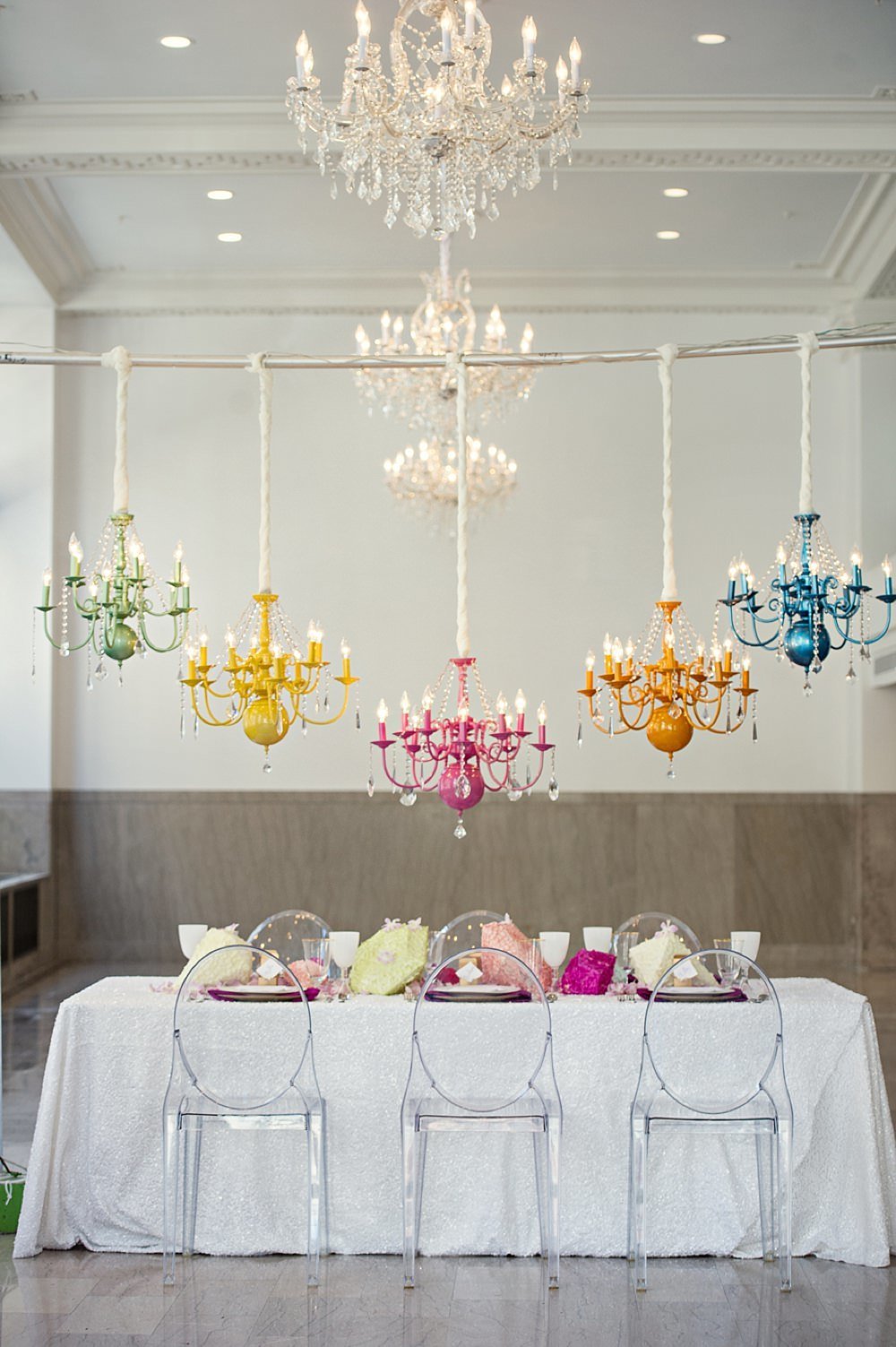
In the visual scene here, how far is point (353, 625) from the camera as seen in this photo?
10.7 m

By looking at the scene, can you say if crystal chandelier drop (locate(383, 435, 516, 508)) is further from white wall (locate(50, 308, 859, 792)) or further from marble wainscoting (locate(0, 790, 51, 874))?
marble wainscoting (locate(0, 790, 51, 874))

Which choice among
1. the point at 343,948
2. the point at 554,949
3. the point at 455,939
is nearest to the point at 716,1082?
the point at 554,949

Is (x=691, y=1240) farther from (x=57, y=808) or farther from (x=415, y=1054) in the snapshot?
(x=57, y=808)

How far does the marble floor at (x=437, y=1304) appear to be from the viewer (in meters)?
3.97

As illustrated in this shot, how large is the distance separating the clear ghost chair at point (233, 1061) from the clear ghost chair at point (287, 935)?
1.10 feet

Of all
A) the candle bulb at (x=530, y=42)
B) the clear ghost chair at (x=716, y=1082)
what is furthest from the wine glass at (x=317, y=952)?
the candle bulb at (x=530, y=42)

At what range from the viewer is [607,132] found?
7.97 meters

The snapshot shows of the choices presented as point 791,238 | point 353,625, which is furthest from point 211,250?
point 791,238

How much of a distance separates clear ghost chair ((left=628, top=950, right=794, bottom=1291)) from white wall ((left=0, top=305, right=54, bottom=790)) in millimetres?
6706

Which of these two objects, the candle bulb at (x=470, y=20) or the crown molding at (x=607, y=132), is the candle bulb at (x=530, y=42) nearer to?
the candle bulb at (x=470, y=20)

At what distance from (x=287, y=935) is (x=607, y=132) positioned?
4906mm

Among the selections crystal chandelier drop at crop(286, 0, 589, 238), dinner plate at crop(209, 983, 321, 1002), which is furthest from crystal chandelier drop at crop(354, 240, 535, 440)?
dinner plate at crop(209, 983, 321, 1002)

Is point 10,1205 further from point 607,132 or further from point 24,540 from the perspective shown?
point 24,540

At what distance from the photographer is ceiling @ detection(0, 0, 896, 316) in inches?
280
